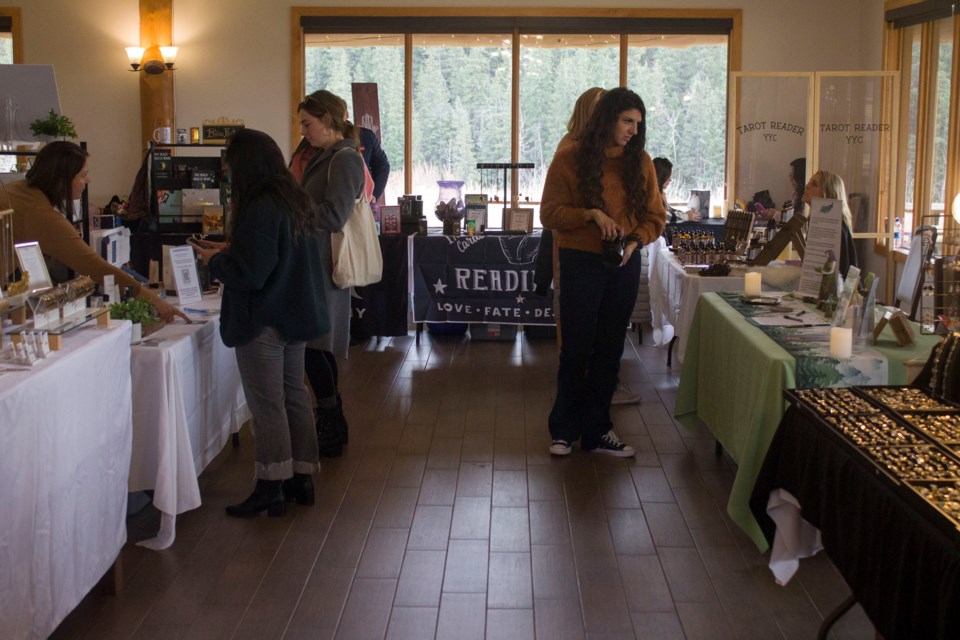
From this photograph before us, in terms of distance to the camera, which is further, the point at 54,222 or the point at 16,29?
the point at 16,29

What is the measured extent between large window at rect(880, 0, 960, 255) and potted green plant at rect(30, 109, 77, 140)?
514 centimetres

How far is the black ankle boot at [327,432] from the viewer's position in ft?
14.1

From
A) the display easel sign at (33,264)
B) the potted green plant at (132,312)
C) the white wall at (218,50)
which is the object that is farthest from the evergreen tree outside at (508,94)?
the display easel sign at (33,264)

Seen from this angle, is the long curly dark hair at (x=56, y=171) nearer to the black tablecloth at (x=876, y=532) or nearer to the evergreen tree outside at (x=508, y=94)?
the black tablecloth at (x=876, y=532)

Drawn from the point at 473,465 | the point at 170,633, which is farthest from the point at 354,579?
the point at 473,465

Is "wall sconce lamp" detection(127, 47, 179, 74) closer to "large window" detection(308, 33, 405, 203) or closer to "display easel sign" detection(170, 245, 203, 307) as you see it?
"large window" detection(308, 33, 405, 203)

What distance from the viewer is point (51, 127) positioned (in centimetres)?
466

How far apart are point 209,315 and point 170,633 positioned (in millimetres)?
1397

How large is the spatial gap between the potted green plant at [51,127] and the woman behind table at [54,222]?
3.05ft

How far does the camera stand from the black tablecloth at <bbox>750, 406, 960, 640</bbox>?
184cm

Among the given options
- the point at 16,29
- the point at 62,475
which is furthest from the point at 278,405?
the point at 16,29

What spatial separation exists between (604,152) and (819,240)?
93cm

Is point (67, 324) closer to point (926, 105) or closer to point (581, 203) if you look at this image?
point (581, 203)

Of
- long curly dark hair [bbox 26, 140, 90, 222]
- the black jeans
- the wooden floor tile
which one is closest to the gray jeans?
the wooden floor tile
